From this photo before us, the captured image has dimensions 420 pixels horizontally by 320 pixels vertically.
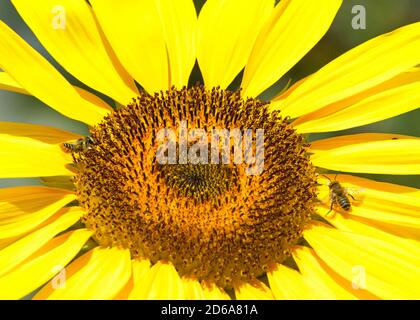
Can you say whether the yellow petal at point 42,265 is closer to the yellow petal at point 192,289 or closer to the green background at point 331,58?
the yellow petal at point 192,289

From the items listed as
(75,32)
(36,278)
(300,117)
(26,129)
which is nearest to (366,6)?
(300,117)

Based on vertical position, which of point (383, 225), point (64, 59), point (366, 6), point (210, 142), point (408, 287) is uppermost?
point (366, 6)

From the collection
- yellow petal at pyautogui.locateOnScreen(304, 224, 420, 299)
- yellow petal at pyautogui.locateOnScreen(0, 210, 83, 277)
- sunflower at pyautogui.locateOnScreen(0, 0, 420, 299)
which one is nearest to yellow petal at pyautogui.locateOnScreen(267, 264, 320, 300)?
sunflower at pyautogui.locateOnScreen(0, 0, 420, 299)

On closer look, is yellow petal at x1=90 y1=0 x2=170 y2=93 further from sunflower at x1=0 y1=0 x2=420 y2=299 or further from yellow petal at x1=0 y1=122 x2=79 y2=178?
yellow petal at x1=0 y1=122 x2=79 y2=178

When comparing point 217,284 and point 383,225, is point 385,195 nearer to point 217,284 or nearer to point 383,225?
point 383,225

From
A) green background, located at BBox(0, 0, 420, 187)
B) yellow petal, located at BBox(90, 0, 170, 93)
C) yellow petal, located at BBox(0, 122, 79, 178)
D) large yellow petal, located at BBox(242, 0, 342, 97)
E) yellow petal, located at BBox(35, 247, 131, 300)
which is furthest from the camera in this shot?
green background, located at BBox(0, 0, 420, 187)

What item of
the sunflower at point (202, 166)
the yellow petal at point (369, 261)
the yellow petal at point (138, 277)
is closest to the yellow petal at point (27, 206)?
the sunflower at point (202, 166)
